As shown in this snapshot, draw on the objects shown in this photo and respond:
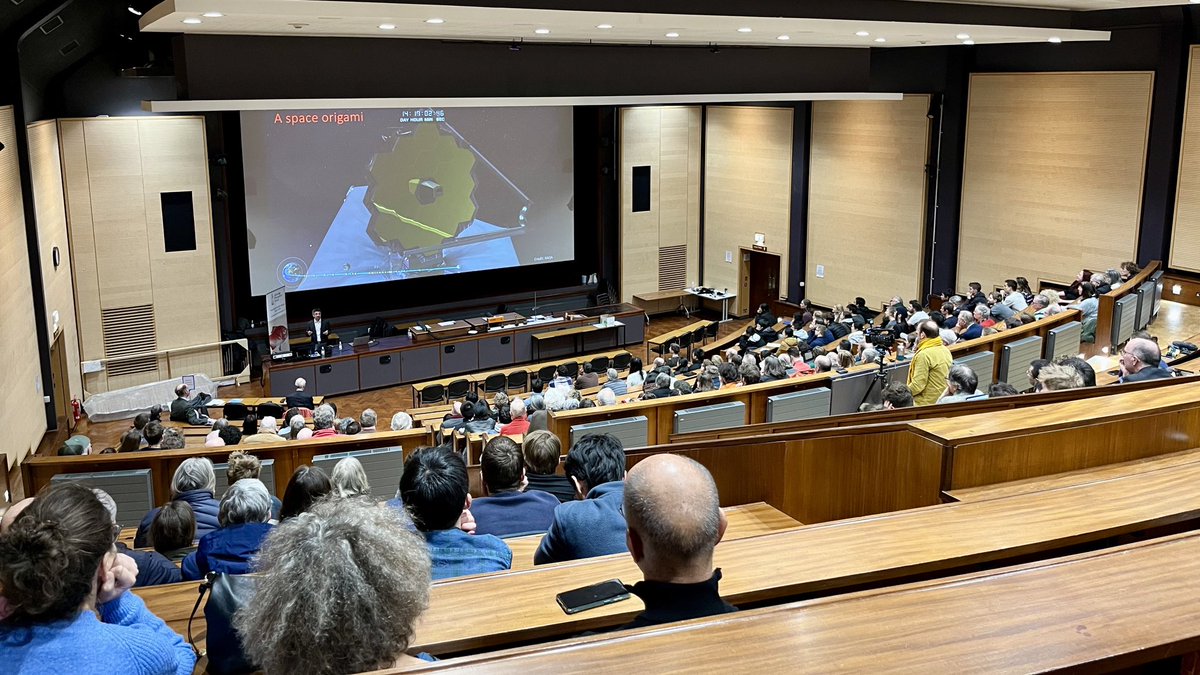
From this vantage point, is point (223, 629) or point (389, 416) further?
point (389, 416)

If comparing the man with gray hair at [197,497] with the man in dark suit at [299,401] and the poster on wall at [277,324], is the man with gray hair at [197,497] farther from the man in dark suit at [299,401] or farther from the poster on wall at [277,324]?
the poster on wall at [277,324]

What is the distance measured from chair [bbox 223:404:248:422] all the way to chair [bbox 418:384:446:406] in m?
2.23

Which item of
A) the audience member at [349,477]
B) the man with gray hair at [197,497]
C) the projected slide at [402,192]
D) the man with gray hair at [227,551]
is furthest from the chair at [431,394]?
the man with gray hair at [227,551]

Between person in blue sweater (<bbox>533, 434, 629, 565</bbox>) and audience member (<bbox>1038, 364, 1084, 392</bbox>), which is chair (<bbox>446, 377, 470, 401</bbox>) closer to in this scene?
audience member (<bbox>1038, 364, 1084, 392</bbox>)

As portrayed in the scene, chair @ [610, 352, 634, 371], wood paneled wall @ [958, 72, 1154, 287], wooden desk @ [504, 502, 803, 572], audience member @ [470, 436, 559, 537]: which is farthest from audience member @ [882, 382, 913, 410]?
wood paneled wall @ [958, 72, 1154, 287]

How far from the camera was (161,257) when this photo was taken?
1355 cm

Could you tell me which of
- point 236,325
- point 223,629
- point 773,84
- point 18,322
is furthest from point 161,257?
point 223,629

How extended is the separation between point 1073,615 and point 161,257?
13794 mm

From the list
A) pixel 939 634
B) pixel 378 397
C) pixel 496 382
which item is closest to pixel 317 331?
pixel 378 397

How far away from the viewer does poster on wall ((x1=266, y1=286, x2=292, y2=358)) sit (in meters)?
13.6

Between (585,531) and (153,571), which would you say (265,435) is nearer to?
(153,571)

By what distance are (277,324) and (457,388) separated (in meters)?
2.74

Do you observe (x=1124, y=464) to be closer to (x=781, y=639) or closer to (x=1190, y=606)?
(x=1190, y=606)

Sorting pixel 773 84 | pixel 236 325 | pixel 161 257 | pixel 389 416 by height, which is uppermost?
pixel 773 84
